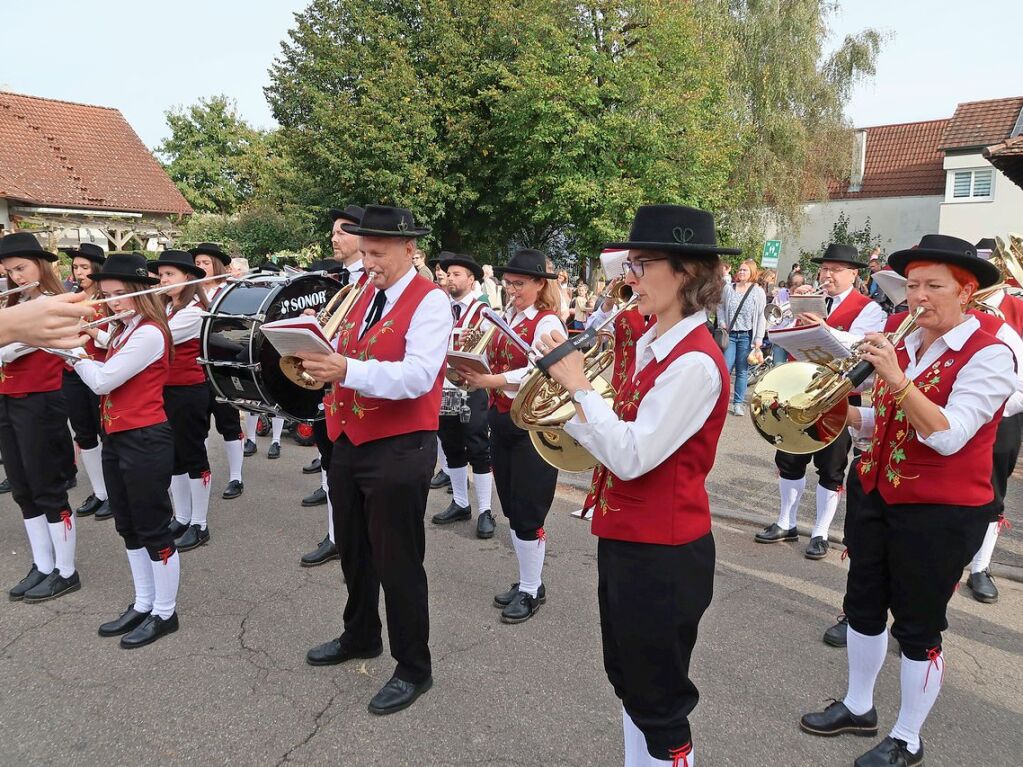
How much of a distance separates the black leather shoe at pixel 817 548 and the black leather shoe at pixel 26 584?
5261mm

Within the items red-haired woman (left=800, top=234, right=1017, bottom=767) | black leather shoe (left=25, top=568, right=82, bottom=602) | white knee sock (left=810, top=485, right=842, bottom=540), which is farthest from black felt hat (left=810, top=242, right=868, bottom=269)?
black leather shoe (left=25, top=568, right=82, bottom=602)

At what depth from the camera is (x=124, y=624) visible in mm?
4098

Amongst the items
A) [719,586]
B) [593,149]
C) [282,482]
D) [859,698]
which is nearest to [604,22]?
[593,149]

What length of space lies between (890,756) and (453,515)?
3831 millimetres

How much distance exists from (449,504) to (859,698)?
4.00 m

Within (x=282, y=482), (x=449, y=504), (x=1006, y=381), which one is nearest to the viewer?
(x=1006, y=381)

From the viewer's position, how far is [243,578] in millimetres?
4930

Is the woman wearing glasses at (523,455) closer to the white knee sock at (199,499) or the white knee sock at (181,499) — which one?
the white knee sock at (199,499)

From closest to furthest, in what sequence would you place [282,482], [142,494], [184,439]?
[142,494] < [184,439] < [282,482]

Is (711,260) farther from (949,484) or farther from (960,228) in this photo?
(960,228)

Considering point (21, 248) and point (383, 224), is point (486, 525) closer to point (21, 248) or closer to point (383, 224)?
point (383, 224)

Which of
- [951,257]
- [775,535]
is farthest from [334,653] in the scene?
[775,535]

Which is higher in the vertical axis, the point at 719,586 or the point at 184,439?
the point at 184,439

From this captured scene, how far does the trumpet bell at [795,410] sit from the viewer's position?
123 inches
